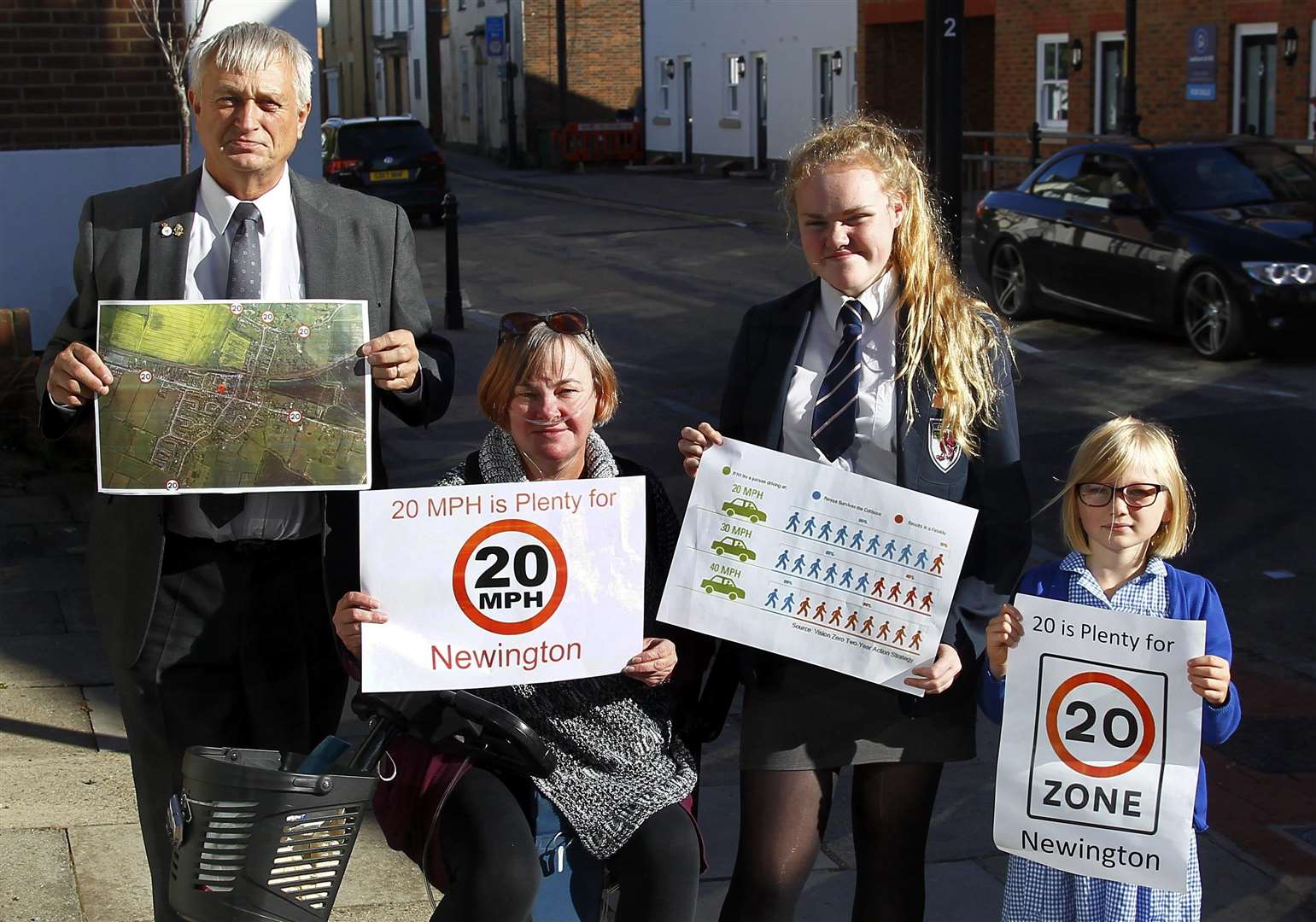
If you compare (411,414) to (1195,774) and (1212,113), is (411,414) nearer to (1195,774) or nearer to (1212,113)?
(1195,774)

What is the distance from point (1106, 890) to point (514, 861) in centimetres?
117

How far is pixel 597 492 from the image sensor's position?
315cm

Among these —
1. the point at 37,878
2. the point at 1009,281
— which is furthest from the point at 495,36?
the point at 37,878

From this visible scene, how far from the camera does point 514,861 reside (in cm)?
306

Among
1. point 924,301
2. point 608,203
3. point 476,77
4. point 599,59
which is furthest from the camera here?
point 476,77

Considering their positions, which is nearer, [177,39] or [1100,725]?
[1100,725]

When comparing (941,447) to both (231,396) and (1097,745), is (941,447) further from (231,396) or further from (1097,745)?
(231,396)

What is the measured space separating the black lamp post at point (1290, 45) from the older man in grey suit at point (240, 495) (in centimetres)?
2147

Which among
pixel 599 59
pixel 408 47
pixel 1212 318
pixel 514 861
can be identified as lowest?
pixel 514 861

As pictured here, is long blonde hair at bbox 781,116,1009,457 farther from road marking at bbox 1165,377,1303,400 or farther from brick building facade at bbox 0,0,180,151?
road marking at bbox 1165,377,1303,400

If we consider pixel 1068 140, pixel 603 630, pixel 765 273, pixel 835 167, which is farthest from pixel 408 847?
pixel 1068 140

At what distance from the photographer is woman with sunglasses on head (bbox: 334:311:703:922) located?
10.2 ft

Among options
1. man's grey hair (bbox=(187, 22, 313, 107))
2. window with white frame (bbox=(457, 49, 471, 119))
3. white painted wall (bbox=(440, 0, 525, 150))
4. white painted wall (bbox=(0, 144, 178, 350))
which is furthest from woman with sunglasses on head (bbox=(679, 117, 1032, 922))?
window with white frame (bbox=(457, 49, 471, 119))

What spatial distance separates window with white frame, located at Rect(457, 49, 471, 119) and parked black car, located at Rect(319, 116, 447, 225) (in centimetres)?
2683
